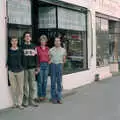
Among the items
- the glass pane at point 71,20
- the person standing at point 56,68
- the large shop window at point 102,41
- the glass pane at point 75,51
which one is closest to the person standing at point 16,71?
the person standing at point 56,68

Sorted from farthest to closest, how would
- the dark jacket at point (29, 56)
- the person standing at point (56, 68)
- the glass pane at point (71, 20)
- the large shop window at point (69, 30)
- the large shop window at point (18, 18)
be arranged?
1. the glass pane at point (71, 20)
2. the large shop window at point (69, 30)
3. the person standing at point (56, 68)
4. the large shop window at point (18, 18)
5. the dark jacket at point (29, 56)

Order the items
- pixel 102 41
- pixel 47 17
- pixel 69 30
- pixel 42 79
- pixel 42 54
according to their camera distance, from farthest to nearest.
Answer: pixel 102 41 → pixel 69 30 → pixel 47 17 → pixel 42 79 → pixel 42 54

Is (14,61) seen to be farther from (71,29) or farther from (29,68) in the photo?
(71,29)

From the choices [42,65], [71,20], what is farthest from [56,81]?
[71,20]

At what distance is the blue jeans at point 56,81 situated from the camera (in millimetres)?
11422

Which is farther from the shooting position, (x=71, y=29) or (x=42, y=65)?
(x=71, y=29)

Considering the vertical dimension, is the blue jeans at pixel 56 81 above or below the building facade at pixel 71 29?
below

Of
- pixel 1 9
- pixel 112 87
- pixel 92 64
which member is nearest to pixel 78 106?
pixel 1 9

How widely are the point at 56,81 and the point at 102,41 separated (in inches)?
A: 323

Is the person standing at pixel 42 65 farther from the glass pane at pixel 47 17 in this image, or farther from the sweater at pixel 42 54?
the glass pane at pixel 47 17

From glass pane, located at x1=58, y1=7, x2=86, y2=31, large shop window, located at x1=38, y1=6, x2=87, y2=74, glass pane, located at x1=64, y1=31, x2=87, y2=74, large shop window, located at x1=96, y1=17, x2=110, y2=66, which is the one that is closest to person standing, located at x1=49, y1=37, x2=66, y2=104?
large shop window, located at x1=38, y1=6, x2=87, y2=74

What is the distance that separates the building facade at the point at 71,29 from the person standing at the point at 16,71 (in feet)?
0.54

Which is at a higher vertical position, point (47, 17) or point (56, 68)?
point (47, 17)

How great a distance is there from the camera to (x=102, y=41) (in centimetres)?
1933
